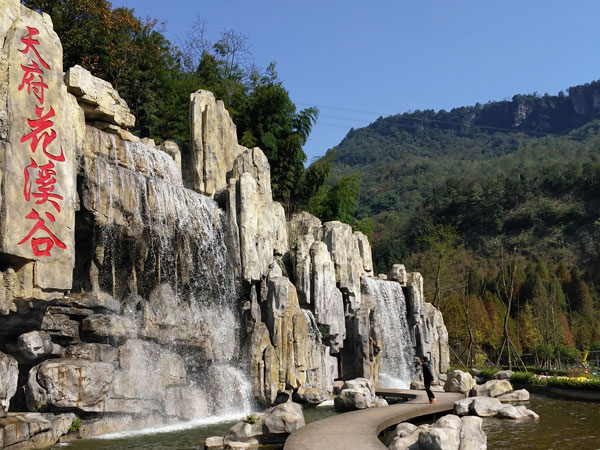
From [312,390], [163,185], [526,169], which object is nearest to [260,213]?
[163,185]

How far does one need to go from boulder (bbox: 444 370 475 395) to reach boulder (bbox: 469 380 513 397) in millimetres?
196

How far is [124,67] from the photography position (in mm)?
22844

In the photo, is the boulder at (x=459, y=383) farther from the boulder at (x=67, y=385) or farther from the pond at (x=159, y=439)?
the boulder at (x=67, y=385)

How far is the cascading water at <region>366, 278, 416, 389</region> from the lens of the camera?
21984mm

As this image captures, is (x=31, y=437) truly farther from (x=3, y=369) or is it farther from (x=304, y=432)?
(x=304, y=432)

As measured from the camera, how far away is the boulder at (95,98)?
47.6 feet

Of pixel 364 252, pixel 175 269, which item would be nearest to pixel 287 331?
pixel 175 269

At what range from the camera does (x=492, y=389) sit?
16.4 meters

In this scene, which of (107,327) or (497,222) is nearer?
(107,327)

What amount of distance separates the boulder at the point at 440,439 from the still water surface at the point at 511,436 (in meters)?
1.48

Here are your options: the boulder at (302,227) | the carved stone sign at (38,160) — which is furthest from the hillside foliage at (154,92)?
the carved stone sign at (38,160)

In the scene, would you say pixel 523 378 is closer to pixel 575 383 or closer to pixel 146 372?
pixel 575 383

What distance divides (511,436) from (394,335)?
11789 mm

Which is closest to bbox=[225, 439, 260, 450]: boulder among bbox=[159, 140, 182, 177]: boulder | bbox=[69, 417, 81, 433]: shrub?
bbox=[69, 417, 81, 433]: shrub
